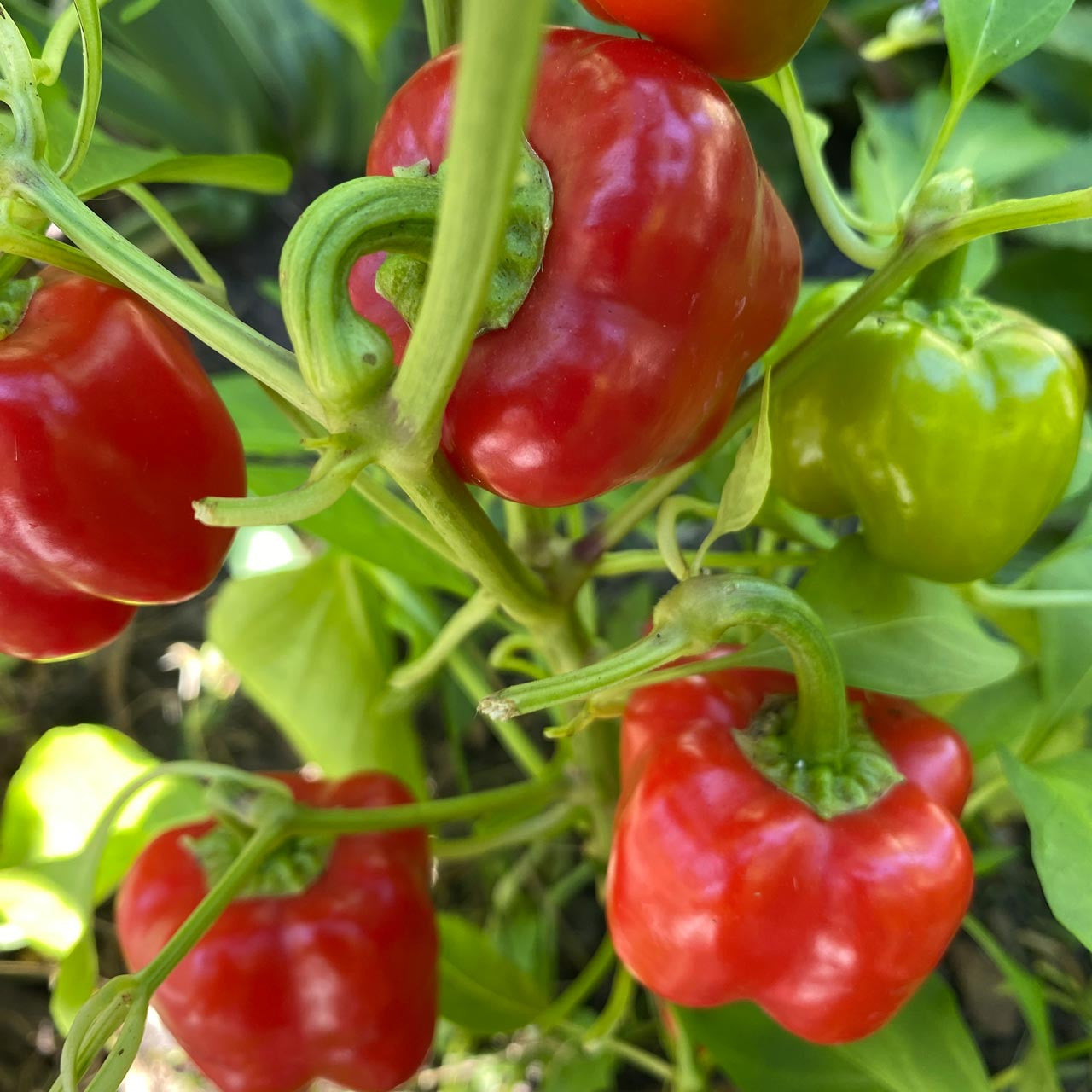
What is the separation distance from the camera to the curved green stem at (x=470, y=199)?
18cm

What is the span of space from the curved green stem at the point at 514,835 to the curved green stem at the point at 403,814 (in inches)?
2.2

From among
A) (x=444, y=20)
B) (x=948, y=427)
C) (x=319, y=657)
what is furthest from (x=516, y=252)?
(x=319, y=657)

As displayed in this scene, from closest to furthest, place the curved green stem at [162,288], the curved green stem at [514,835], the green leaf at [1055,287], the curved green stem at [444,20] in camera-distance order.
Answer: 1. the curved green stem at [162,288]
2. the curved green stem at [444,20]
3. the curved green stem at [514,835]
4. the green leaf at [1055,287]

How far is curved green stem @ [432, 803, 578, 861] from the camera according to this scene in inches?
26.7

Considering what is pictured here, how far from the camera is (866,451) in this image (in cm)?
50

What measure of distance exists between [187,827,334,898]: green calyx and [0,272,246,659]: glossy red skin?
0.71ft

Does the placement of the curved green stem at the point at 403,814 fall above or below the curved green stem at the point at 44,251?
below

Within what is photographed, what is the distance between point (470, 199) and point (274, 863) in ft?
1.63

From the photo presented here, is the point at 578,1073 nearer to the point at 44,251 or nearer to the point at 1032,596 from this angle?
the point at 1032,596

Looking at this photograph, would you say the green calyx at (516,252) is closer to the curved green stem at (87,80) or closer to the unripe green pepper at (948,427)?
the curved green stem at (87,80)

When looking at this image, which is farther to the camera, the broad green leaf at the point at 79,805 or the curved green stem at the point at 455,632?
the broad green leaf at the point at 79,805

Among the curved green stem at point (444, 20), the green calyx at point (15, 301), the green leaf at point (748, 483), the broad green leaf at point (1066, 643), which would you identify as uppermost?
the curved green stem at point (444, 20)

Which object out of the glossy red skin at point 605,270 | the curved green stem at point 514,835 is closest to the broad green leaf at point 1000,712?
the curved green stem at point 514,835

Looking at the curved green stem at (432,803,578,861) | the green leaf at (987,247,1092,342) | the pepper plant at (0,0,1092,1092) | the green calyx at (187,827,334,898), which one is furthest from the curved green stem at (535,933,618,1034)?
the green leaf at (987,247,1092,342)
